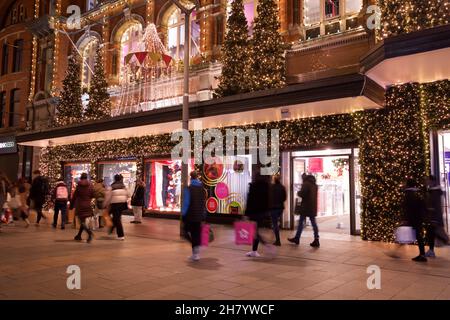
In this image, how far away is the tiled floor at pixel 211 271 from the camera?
5727 mm

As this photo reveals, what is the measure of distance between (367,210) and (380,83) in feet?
11.9

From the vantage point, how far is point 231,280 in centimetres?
649

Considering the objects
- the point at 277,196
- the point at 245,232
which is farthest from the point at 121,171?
the point at 245,232

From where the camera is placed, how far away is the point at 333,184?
1484cm

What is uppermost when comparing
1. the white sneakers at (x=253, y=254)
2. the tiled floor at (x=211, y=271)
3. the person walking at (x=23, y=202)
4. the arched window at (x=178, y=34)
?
the arched window at (x=178, y=34)

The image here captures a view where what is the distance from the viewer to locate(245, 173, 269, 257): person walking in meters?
8.50

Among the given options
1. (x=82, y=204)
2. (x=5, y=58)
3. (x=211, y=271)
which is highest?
(x=5, y=58)

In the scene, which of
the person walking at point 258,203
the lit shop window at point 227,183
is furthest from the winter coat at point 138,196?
the person walking at point 258,203

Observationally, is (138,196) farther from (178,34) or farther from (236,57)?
(178,34)

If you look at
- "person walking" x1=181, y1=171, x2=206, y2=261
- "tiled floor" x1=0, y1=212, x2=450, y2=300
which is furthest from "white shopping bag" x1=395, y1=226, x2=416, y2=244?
A: "person walking" x1=181, y1=171, x2=206, y2=261

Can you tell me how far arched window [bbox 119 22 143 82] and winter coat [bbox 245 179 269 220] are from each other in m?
15.7

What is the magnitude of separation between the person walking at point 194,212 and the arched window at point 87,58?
19.3 m

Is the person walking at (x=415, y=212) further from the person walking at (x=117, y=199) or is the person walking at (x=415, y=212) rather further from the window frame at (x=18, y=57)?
the window frame at (x=18, y=57)

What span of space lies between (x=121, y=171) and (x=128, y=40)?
818 centimetres
